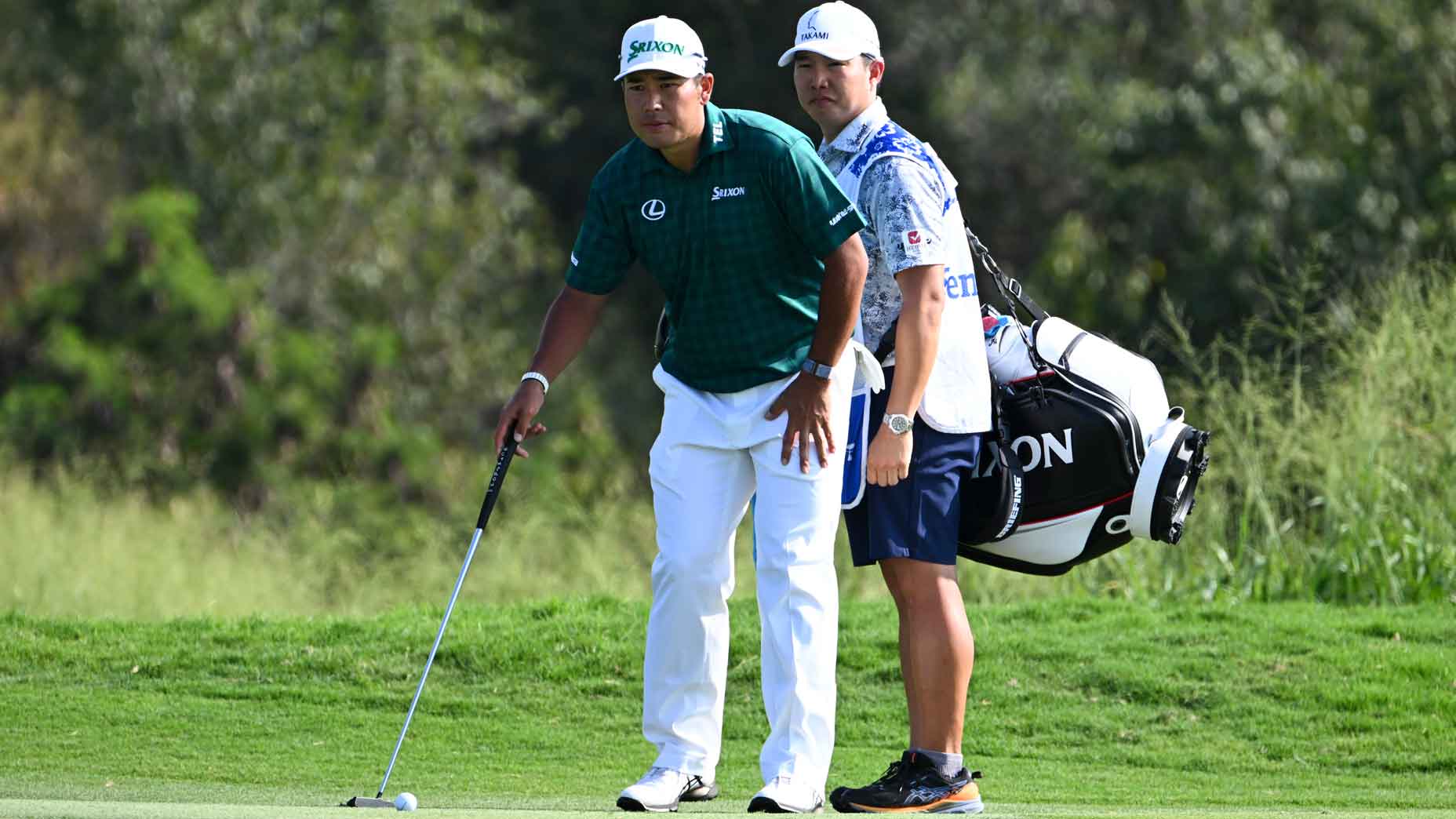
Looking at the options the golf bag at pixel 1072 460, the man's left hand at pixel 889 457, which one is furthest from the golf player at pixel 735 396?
the golf bag at pixel 1072 460

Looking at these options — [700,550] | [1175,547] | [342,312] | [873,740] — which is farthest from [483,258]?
[700,550]

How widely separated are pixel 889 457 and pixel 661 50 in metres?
1.19

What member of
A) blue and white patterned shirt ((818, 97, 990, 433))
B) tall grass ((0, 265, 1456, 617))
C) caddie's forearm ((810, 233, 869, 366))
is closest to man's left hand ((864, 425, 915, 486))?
blue and white patterned shirt ((818, 97, 990, 433))

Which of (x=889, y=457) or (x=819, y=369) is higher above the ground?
(x=819, y=369)

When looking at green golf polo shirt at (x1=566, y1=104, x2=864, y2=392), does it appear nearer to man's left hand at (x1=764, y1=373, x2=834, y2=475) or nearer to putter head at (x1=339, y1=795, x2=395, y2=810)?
man's left hand at (x1=764, y1=373, x2=834, y2=475)

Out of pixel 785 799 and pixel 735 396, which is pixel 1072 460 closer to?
pixel 735 396

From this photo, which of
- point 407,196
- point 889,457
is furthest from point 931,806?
point 407,196

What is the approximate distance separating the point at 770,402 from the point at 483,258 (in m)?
17.9

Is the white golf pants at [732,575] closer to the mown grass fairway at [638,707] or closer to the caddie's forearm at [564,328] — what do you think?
the caddie's forearm at [564,328]

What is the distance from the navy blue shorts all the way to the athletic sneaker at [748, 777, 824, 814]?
25.6 inches

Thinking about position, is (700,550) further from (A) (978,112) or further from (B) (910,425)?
(A) (978,112)

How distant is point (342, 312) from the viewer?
21.8m

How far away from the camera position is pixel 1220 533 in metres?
10.8

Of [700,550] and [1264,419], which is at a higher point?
[1264,419]
